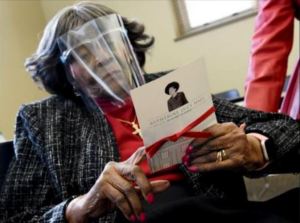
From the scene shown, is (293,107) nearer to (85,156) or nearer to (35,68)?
(85,156)

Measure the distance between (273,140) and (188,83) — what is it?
0.37 meters


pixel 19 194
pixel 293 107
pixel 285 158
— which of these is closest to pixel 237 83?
pixel 293 107

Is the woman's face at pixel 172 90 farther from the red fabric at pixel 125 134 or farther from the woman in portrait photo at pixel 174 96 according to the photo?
the red fabric at pixel 125 134

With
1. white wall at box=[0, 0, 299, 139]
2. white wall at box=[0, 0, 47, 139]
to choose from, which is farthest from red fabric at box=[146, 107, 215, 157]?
white wall at box=[0, 0, 299, 139]

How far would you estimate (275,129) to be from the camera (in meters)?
1.05

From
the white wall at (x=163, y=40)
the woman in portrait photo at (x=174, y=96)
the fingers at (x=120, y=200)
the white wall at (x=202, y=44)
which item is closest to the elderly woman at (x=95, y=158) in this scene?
the fingers at (x=120, y=200)

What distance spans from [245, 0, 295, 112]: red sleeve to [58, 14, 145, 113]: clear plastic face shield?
40cm

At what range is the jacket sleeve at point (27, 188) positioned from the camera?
1018mm

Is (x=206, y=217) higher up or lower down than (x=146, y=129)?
lower down

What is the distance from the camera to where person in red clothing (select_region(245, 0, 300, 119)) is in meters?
1.23

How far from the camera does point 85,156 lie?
3.49 feet

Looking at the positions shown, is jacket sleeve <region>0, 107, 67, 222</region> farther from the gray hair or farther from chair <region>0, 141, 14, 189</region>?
the gray hair

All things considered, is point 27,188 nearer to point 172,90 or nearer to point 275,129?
point 172,90

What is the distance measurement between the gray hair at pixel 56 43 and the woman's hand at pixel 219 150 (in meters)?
0.52
